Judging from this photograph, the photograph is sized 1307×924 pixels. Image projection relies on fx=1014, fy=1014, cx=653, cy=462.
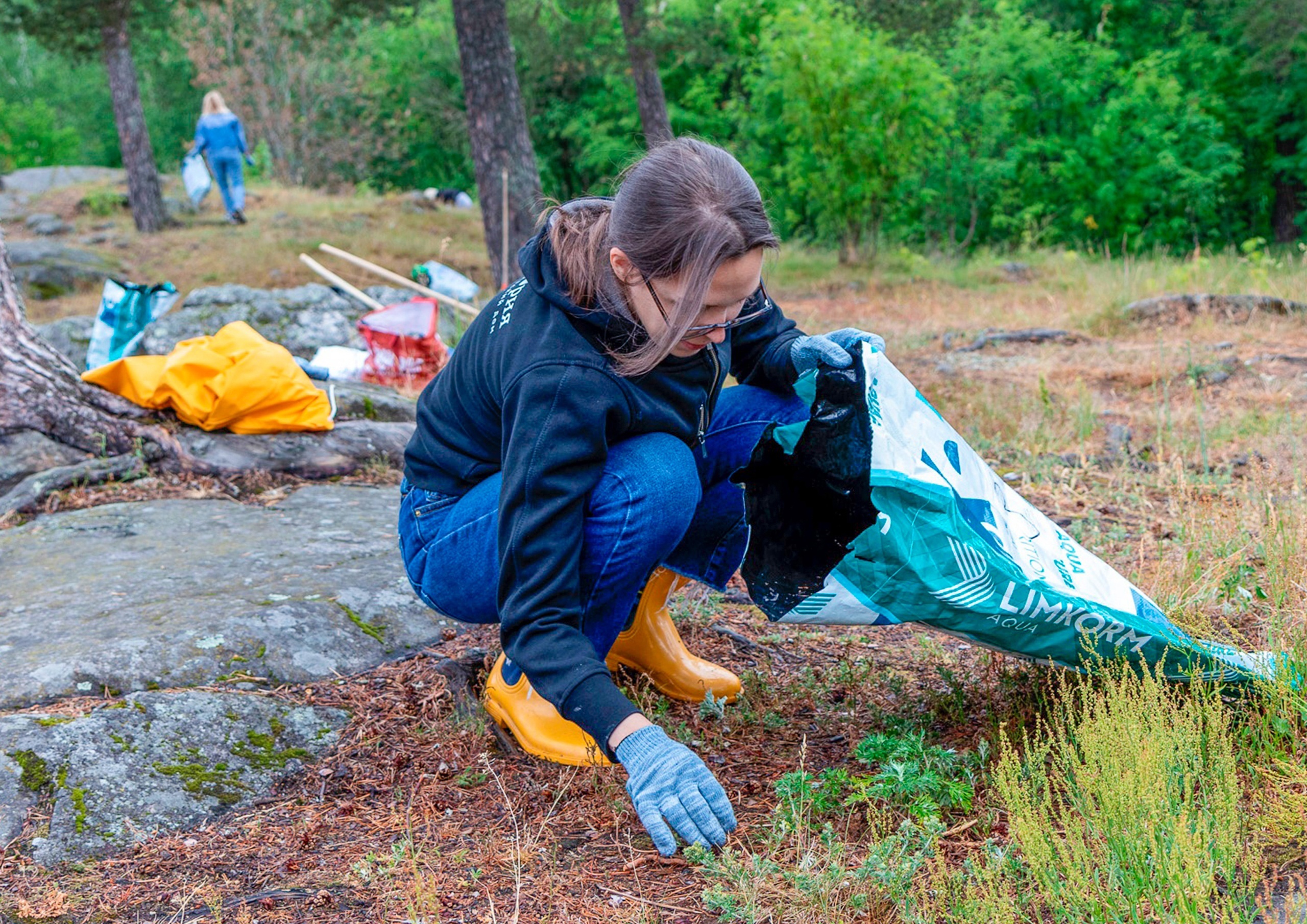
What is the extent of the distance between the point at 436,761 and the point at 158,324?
22.3 feet

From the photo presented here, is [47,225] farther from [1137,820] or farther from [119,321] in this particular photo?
[1137,820]

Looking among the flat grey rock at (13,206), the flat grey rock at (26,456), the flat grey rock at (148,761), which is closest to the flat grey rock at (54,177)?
the flat grey rock at (13,206)

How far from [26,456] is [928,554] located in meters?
3.37

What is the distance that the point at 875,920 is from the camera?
1.51m

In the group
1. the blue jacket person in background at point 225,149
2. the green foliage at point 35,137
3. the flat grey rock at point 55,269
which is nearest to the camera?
the flat grey rock at point 55,269

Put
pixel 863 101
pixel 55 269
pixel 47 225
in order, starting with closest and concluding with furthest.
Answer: pixel 55 269 < pixel 863 101 < pixel 47 225

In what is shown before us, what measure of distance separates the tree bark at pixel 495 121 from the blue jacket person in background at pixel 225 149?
6.14 meters

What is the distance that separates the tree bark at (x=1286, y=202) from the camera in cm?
1750

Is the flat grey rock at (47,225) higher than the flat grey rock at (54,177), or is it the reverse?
the flat grey rock at (54,177)

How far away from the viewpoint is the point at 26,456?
12.2 feet

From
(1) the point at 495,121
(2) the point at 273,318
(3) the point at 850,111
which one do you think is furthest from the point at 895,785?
(3) the point at 850,111

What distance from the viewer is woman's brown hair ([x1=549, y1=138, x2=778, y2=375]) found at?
170 cm

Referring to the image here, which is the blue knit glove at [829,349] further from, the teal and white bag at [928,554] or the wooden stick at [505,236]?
the wooden stick at [505,236]

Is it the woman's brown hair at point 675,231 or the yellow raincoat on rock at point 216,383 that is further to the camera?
the yellow raincoat on rock at point 216,383
